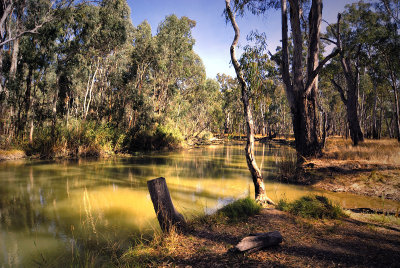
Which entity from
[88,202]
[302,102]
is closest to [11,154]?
[88,202]

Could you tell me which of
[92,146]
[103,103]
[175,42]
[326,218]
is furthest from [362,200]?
[175,42]

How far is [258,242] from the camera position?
10.5ft

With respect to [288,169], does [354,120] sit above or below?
above

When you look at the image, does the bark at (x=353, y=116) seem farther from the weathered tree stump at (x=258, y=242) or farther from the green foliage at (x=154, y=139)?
the weathered tree stump at (x=258, y=242)

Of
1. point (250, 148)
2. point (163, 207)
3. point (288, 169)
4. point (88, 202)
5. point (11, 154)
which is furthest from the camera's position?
point (11, 154)

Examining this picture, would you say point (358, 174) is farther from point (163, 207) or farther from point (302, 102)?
point (163, 207)

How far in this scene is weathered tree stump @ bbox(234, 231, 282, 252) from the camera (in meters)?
3.13

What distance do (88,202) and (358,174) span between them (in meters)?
9.15

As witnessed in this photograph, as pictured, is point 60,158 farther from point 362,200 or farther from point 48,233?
point 362,200

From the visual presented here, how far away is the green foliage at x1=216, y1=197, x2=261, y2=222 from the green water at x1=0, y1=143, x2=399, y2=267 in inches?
37.1

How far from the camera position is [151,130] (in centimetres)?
2138

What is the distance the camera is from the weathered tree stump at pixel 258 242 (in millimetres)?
3133

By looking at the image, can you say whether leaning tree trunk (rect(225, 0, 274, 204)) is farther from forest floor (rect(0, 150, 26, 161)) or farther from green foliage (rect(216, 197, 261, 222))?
forest floor (rect(0, 150, 26, 161))

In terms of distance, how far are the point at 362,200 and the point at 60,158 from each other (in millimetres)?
15751
